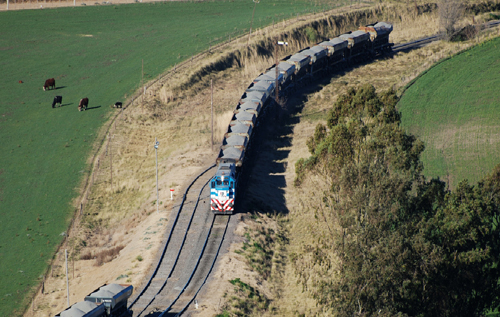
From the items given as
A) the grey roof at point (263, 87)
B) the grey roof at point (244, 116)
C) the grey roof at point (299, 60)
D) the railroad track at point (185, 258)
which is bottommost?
the railroad track at point (185, 258)

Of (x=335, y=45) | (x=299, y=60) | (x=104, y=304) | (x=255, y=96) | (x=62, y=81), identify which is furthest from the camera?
(x=335, y=45)

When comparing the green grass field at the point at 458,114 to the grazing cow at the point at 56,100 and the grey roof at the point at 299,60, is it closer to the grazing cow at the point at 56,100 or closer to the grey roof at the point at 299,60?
the grey roof at the point at 299,60

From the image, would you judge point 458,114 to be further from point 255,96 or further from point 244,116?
point 244,116

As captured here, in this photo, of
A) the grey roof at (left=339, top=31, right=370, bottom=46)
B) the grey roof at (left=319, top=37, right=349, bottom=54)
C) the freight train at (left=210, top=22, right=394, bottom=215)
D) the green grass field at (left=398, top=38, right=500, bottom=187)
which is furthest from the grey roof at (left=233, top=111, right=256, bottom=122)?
the grey roof at (left=339, top=31, right=370, bottom=46)

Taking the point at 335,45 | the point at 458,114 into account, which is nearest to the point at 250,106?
the point at 458,114

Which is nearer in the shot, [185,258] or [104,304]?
[104,304]

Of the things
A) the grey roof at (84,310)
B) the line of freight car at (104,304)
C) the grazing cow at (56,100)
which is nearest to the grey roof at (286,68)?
the grazing cow at (56,100)
